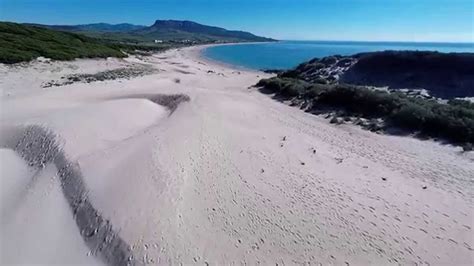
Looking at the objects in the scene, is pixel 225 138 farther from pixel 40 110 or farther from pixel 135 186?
pixel 40 110

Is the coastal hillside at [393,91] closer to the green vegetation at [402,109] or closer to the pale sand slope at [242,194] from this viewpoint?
the green vegetation at [402,109]

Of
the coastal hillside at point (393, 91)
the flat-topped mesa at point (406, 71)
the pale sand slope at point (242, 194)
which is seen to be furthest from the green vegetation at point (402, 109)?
the flat-topped mesa at point (406, 71)

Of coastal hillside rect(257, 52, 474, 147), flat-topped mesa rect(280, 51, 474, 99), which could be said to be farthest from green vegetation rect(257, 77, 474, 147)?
flat-topped mesa rect(280, 51, 474, 99)

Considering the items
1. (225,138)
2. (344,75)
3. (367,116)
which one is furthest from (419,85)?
(225,138)

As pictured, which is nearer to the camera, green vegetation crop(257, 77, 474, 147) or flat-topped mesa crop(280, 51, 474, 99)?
green vegetation crop(257, 77, 474, 147)

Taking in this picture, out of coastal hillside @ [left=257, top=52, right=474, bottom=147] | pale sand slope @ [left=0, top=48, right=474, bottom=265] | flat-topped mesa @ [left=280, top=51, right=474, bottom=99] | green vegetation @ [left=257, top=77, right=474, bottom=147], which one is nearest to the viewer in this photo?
pale sand slope @ [left=0, top=48, right=474, bottom=265]

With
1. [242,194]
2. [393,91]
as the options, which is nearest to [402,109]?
[393,91]

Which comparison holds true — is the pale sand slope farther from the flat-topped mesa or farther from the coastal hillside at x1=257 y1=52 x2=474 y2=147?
the flat-topped mesa
